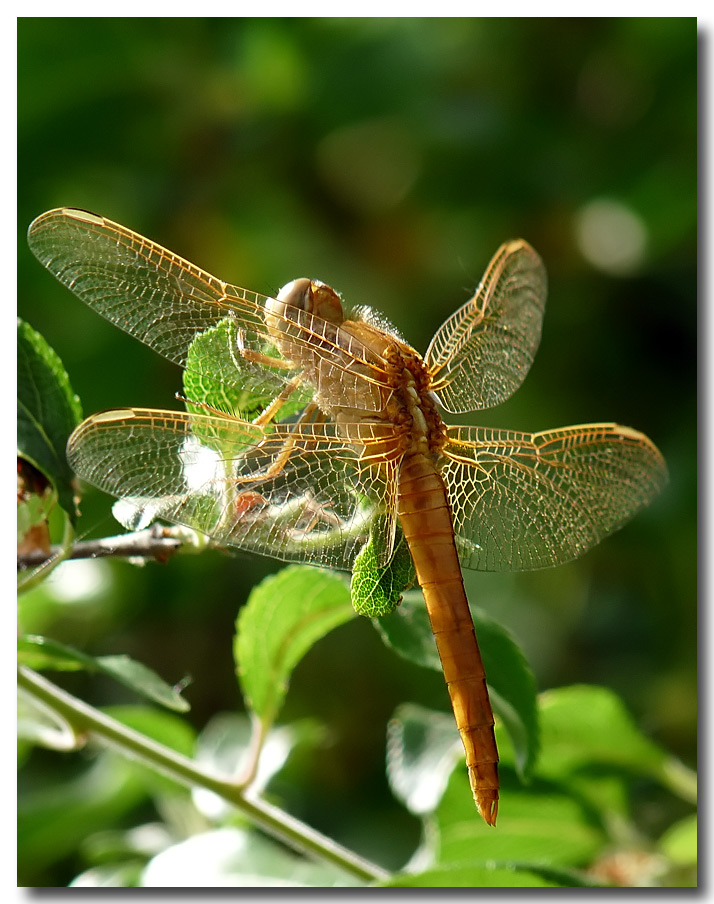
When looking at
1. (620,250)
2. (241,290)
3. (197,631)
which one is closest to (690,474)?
(620,250)

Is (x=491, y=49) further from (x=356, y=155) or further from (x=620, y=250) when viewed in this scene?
(x=620, y=250)

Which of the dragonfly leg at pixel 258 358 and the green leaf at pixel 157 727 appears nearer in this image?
the dragonfly leg at pixel 258 358

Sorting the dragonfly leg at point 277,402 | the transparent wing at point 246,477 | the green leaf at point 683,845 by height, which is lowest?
the green leaf at point 683,845

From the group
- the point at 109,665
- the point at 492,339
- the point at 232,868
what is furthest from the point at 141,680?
the point at 492,339

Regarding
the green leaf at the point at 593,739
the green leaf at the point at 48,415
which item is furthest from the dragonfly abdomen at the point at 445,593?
the green leaf at the point at 593,739

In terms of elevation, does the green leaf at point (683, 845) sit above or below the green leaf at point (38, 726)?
below

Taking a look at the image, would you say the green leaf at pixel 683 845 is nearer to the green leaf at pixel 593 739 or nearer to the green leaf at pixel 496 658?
the green leaf at pixel 593 739

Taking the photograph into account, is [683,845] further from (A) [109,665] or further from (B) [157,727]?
(A) [109,665]

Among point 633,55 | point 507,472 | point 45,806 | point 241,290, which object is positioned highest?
point 633,55
